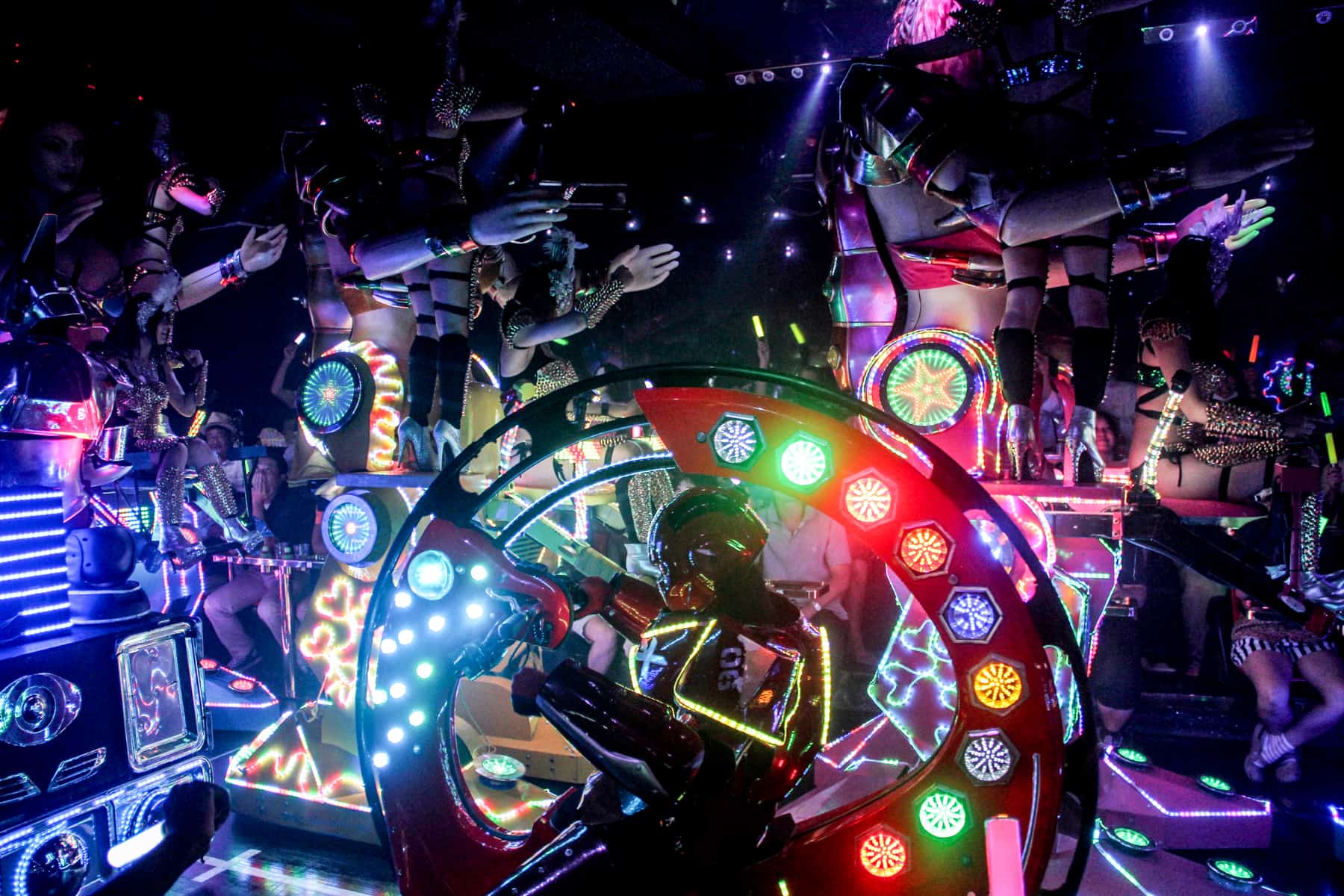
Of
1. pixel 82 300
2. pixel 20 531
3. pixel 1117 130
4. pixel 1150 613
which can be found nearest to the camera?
pixel 20 531

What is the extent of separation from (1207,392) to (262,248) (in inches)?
240

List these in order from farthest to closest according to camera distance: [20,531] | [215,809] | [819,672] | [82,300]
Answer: [82,300]
[20,531]
[819,672]
[215,809]

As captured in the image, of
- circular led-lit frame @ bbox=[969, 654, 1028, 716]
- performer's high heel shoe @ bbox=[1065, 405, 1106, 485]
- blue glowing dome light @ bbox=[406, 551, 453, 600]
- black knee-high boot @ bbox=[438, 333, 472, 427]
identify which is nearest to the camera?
circular led-lit frame @ bbox=[969, 654, 1028, 716]

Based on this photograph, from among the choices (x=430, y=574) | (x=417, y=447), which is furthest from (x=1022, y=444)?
(x=417, y=447)

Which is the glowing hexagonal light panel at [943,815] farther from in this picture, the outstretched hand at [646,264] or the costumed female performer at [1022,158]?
the outstretched hand at [646,264]

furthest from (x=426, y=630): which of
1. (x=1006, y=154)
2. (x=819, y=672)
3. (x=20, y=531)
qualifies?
(x=1006, y=154)

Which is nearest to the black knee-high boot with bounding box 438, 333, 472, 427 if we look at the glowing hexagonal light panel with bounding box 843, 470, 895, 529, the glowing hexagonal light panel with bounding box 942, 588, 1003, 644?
the glowing hexagonal light panel with bounding box 843, 470, 895, 529

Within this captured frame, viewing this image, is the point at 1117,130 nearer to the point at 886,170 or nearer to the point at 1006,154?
the point at 886,170

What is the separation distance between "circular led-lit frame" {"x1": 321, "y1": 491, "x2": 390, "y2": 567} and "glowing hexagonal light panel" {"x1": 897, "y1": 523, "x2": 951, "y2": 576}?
3555mm

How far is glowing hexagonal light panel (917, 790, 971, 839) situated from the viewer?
1.99 metres

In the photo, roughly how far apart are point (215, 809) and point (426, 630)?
74 cm

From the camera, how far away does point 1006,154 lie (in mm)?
2820

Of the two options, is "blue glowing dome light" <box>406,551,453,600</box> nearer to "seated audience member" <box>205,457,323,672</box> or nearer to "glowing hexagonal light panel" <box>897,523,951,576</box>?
"glowing hexagonal light panel" <box>897,523,951,576</box>

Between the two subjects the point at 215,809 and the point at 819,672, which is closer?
Result: the point at 215,809
